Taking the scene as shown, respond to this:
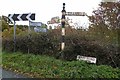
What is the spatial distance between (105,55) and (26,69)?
257cm

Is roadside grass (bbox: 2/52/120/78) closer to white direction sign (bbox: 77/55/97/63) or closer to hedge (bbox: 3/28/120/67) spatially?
white direction sign (bbox: 77/55/97/63)

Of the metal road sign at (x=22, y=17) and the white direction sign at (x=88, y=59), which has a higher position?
the metal road sign at (x=22, y=17)

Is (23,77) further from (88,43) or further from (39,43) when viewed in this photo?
(39,43)

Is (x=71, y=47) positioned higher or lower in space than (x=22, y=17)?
lower

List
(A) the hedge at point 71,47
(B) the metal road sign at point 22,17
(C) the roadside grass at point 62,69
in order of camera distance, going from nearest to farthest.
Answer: (C) the roadside grass at point 62,69 → (A) the hedge at point 71,47 → (B) the metal road sign at point 22,17

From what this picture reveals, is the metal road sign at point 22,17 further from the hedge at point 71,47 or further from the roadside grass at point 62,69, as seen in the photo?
the roadside grass at point 62,69

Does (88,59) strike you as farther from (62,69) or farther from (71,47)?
(62,69)

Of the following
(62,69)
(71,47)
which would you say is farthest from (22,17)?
(62,69)

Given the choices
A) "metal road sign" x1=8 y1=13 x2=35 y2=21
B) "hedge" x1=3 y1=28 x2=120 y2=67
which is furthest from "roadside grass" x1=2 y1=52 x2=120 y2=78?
"metal road sign" x1=8 y1=13 x2=35 y2=21

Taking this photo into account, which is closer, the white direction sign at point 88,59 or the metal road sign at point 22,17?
the white direction sign at point 88,59

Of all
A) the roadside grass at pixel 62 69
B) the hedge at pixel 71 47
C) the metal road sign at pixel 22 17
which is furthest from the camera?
the metal road sign at pixel 22 17

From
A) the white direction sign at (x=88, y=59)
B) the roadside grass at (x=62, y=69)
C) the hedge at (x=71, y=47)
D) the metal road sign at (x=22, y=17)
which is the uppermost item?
the metal road sign at (x=22, y=17)

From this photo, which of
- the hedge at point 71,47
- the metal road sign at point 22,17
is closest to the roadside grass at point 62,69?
the hedge at point 71,47

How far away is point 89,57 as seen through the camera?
29.0 feet
